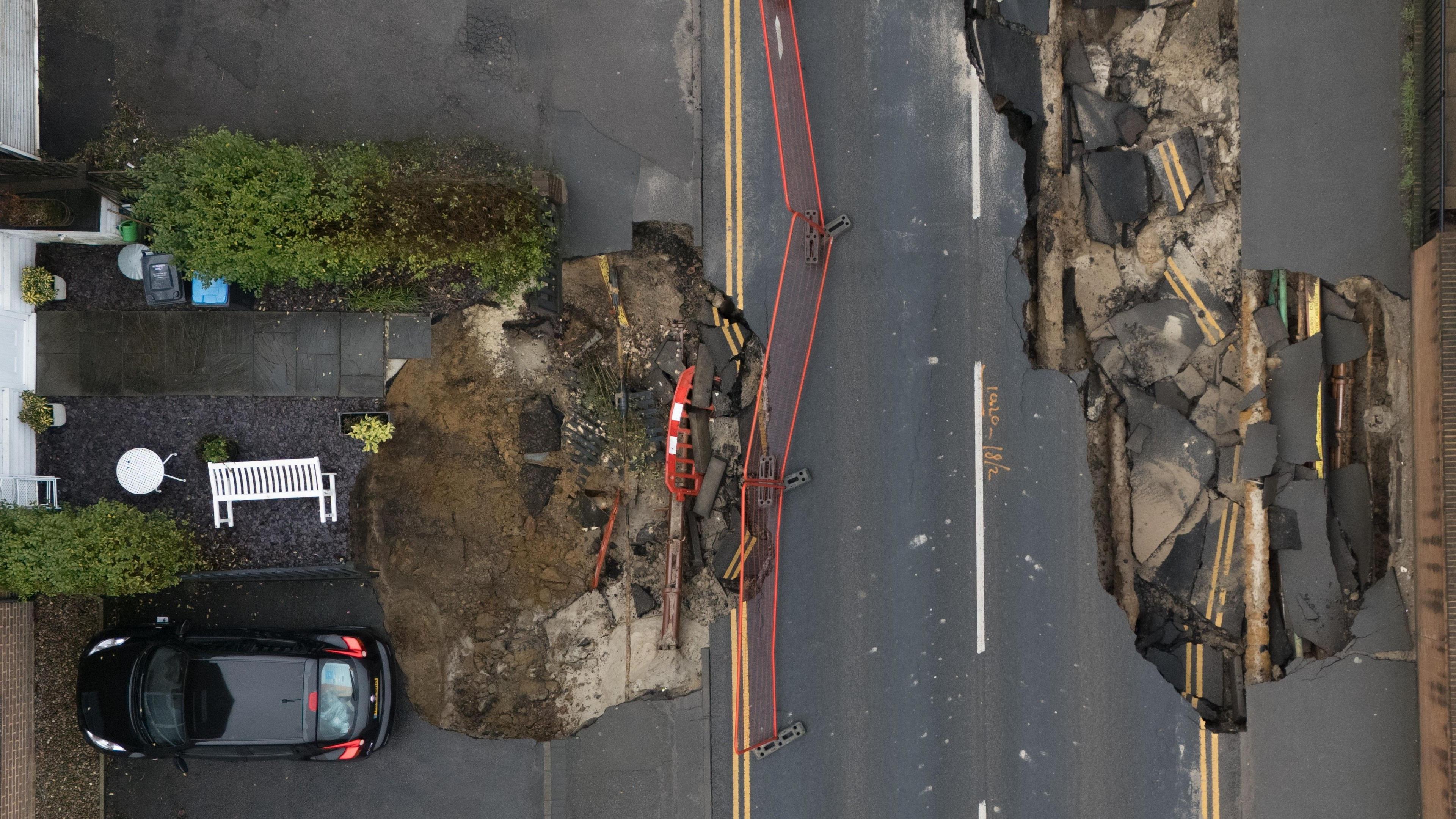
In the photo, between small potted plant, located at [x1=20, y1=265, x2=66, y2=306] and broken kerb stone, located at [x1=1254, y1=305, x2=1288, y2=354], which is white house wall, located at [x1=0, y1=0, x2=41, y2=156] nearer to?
small potted plant, located at [x1=20, y1=265, x2=66, y2=306]

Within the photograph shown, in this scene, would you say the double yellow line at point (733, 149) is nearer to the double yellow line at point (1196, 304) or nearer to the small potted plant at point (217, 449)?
the double yellow line at point (1196, 304)

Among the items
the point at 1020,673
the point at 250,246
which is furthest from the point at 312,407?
the point at 1020,673

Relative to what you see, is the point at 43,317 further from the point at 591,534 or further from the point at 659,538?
the point at 659,538

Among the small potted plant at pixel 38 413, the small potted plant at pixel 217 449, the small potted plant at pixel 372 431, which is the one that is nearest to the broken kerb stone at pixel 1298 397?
the small potted plant at pixel 372 431

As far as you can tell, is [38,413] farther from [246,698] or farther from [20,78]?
[246,698]

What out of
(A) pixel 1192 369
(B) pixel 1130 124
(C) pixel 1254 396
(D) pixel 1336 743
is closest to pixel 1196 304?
(A) pixel 1192 369

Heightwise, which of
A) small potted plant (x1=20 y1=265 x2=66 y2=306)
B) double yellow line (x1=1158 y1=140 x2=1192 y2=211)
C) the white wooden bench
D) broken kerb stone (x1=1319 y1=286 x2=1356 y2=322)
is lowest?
the white wooden bench

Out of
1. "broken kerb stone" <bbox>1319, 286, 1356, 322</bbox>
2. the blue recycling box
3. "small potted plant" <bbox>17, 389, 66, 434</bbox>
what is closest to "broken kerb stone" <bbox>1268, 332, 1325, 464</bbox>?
"broken kerb stone" <bbox>1319, 286, 1356, 322</bbox>
